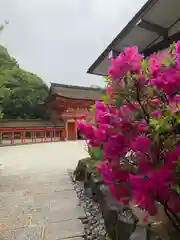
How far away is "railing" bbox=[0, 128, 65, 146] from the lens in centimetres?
1491

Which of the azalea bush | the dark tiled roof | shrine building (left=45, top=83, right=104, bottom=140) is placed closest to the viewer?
the azalea bush

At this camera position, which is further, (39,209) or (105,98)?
(39,209)

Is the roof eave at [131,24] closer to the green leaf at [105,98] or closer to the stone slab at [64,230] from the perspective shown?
the green leaf at [105,98]

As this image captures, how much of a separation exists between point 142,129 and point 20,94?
2055cm

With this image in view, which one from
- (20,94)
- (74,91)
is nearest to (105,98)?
(20,94)

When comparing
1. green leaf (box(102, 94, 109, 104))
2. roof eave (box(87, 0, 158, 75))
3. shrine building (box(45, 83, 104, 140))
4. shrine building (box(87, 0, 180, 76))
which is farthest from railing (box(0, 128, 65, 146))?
green leaf (box(102, 94, 109, 104))

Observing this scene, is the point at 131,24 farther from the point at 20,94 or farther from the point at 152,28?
the point at 20,94

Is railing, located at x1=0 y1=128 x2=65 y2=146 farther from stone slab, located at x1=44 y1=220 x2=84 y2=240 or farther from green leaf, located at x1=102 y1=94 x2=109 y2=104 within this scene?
green leaf, located at x1=102 y1=94 x2=109 y2=104

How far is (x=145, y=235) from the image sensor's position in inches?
56.1

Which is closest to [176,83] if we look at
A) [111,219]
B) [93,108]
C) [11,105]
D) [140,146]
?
[140,146]

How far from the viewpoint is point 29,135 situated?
16062 millimetres

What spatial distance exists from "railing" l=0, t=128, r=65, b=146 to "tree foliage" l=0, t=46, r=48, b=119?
17.0 feet

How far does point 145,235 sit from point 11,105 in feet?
67.2

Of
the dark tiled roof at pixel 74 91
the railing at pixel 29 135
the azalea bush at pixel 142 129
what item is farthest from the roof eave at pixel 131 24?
the dark tiled roof at pixel 74 91
